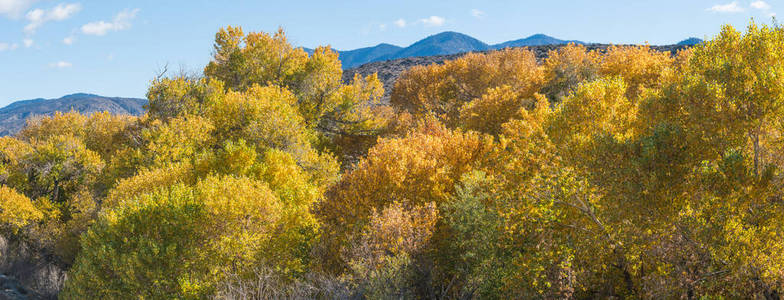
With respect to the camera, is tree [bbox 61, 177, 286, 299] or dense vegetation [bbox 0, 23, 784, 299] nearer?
dense vegetation [bbox 0, 23, 784, 299]

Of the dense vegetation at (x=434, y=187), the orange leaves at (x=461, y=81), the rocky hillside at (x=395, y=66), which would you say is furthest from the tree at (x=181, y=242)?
the rocky hillside at (x=395, y=66)

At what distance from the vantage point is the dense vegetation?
15.9 metres

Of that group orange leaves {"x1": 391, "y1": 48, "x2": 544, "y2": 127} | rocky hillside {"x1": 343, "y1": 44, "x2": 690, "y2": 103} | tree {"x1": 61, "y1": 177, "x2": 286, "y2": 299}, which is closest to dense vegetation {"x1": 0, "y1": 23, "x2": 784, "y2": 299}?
tree {"x1": 61, "y1": 177, "x2": 286, "y2": 299}

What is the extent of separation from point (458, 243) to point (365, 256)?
4569 millimetres

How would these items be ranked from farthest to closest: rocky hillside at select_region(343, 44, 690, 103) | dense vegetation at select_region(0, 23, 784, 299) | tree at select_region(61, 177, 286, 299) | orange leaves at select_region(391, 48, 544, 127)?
rocky hillside at select_region(343, 44, 690, 103), orange leaves at select_region(391, 48, 544, 127), tree at select_region(61, 177, 286, 299), dense vegetation at select_region(0, 23, 784, 299)

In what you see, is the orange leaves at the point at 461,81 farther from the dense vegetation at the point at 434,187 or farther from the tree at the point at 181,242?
the tree at the point at 181,242

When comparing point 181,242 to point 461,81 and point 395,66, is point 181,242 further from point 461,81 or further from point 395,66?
point 395,66

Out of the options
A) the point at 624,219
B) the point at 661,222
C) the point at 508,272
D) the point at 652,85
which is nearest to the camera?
the point at 661,222

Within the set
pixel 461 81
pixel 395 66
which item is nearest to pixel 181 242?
pixel 461 81

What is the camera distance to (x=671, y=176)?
16.3 metres

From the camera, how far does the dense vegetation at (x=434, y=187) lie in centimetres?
1588

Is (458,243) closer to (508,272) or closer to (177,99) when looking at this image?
(508,272)

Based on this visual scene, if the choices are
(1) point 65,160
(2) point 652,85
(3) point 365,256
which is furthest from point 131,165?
(2) point 652,85

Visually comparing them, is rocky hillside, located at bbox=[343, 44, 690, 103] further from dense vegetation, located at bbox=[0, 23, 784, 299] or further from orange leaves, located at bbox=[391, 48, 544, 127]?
dense vegetation, located at bbox=[0, 23, 784, 299]
